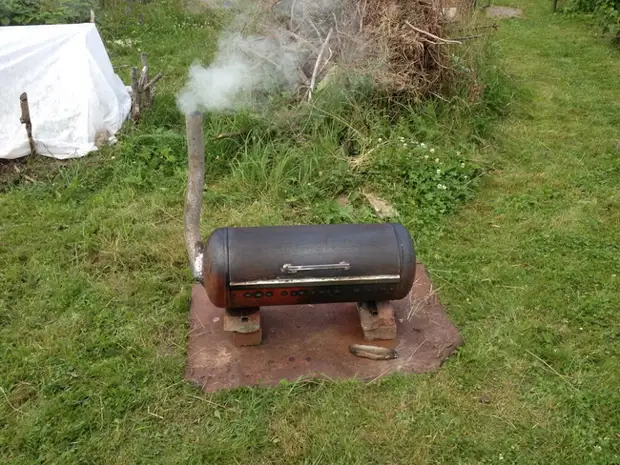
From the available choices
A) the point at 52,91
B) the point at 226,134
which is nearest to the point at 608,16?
the point at 226,134

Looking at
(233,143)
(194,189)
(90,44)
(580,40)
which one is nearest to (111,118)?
(90,44)

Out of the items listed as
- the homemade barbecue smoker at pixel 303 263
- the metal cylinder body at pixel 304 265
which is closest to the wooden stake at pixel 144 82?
the homemade barbecue smoker at pixel 303 263

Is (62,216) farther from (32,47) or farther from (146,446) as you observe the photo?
(146,446)

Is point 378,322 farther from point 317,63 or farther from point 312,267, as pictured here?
point 317,63

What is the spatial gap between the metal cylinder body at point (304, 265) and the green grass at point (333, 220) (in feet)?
1.76

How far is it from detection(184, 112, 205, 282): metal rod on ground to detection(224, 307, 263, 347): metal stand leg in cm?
29

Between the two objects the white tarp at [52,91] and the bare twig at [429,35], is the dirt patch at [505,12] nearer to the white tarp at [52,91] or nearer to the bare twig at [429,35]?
the bare twig at [429,35]

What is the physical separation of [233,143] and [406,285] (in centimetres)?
287

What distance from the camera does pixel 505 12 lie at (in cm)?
1084

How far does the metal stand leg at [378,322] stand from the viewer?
11.2 ft

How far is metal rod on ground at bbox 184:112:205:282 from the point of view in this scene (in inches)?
129

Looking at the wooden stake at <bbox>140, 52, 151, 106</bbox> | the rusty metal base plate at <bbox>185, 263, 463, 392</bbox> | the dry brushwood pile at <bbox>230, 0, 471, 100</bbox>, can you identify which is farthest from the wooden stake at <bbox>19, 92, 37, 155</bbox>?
the rusty metal base plate at <bbox>185, 263, 463, 392</bbox>

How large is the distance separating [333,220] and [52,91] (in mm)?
2999

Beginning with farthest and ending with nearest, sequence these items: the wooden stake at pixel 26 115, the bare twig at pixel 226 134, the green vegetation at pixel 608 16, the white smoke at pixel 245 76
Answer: the green vegetation at pixel 608 16 → the white smoke at pixel 245 76 → the bare twig at pixel 226 134 → the wooden stake at pixel 26 115
